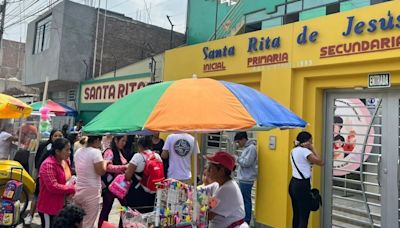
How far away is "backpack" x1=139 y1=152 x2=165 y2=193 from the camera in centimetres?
470

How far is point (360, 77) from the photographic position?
5.90 metres

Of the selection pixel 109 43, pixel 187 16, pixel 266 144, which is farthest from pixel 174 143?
pixel 109 43

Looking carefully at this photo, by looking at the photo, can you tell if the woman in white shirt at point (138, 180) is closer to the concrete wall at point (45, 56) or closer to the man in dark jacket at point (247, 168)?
the man in dark jacket at point (247, 168)

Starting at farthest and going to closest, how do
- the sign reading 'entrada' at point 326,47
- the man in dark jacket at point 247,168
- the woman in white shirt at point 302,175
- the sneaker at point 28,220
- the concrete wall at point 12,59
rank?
the concrete wall at point 12,59 → the man in dark jacket at point 247,168 → the sneaker at point 28,220 → the woman in white shirt at point 302,175 → the sign reading 'entrada' at point 326,47

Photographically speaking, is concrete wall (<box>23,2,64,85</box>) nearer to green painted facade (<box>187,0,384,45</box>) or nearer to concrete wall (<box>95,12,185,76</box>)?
concrete wall (<box>95,12,185,76</box>)

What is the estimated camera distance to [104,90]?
1461 cm

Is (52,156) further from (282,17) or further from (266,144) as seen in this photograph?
(282,17)

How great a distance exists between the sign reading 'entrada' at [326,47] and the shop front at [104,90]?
14.6ft

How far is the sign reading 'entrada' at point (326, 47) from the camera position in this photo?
5297mm

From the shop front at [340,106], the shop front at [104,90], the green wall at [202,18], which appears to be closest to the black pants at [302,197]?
the shop front at [340,106]

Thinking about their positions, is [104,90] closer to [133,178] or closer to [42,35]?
[42,35]

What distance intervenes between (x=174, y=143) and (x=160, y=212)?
3.06 m

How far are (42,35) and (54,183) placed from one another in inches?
619

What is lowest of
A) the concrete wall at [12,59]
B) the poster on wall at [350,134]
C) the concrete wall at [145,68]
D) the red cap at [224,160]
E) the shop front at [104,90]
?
the red cap at [224,160]
